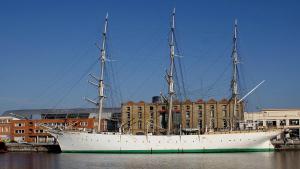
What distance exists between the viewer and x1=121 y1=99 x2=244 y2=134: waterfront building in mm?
138750

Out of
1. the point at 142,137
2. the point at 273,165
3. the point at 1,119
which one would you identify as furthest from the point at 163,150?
the point at 1,119

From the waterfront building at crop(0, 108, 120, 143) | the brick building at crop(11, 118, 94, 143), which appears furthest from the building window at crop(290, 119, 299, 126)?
the brick building at crop(11, 118, 94, 143)

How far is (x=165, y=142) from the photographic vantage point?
100250mm

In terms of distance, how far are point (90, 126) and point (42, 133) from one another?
16.1 m

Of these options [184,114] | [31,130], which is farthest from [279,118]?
[31,130]

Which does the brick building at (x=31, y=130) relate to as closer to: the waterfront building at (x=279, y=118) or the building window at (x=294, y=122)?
the waterfront building at (x=279, y=118)

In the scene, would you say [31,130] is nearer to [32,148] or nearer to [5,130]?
[5,130]

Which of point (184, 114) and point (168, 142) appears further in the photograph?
point (184, 114)

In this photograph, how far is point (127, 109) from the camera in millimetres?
148250

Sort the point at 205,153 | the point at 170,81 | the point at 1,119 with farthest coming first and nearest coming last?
the point at 1,119 < the point at 170,81 < the point at 205,153

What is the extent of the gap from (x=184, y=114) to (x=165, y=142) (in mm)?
43627

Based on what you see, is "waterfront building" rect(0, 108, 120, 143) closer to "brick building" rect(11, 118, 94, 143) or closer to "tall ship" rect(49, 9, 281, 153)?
"brick building" rect(11, 118, 94, 143)

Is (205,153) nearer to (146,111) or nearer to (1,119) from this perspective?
(146,111)

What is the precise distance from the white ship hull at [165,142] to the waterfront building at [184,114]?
33697mm
